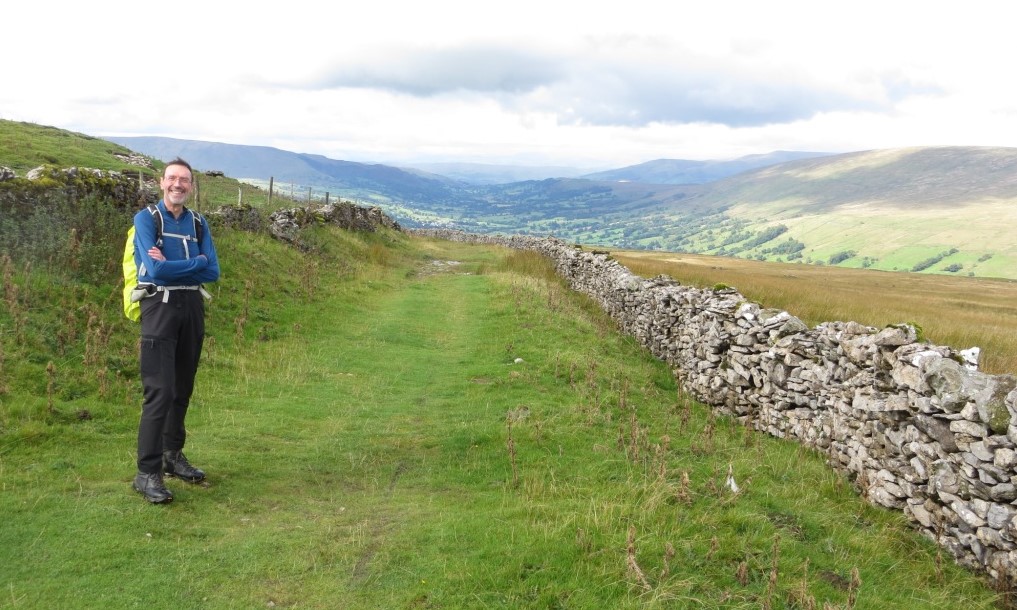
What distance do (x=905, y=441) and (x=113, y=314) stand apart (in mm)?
12914

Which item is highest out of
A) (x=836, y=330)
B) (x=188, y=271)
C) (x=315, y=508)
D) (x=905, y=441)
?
(x=188, y=271)

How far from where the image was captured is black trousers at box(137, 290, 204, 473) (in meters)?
5.98

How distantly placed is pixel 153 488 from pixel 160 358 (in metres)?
1.34

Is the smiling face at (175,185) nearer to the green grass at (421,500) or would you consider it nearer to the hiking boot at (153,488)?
the hiking boot at (153,488)

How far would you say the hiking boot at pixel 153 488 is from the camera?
5.90m

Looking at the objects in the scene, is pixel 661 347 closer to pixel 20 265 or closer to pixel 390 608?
pixel 390 608

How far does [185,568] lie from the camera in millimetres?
4914

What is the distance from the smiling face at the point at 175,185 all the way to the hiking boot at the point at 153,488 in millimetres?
2833

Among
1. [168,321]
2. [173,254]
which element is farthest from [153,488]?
[173,254]

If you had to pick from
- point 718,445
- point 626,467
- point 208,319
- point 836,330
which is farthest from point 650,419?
point 208,319

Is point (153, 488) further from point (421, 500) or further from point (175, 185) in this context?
point (175, 185)

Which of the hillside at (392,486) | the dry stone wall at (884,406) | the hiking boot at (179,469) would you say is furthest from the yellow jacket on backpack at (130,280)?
the dry stone wall at (884,406)

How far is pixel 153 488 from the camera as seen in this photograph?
5.95m

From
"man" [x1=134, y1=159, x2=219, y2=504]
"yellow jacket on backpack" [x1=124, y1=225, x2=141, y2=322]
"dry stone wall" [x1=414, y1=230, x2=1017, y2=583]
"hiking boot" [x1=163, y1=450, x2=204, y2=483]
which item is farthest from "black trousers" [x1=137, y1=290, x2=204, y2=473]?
"dry stone wall" [x1=414, y1=230, x2=1017, y2=583]
